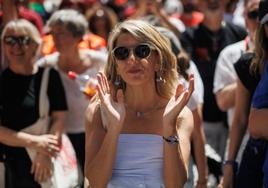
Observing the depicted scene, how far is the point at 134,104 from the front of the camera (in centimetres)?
357

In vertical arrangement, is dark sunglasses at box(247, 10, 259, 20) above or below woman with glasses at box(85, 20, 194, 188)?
above

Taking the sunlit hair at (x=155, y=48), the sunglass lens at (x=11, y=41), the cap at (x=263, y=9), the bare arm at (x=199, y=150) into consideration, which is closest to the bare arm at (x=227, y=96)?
the bare arm at (x=199, y=150)

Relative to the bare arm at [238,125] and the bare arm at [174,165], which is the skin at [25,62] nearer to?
the bare arm at [238,125]

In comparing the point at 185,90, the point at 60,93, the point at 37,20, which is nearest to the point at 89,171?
the point at 185,90

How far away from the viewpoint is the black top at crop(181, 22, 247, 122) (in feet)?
19.6

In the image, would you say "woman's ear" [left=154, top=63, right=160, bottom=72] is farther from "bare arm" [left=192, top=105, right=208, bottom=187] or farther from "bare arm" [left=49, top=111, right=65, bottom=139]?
"bare arm" [left=49, top=111, right=65, bottom=139]

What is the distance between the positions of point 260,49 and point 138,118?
0.83 metres

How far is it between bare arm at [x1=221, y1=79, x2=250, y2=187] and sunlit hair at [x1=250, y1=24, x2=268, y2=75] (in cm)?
22

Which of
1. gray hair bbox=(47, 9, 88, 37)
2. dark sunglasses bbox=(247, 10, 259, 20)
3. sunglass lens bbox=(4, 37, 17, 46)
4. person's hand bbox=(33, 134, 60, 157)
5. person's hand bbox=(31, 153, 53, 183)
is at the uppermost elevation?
dark sunglasses bbox=(247, 10, 259, 20)

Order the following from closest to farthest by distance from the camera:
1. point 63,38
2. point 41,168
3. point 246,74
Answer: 1. point 246,74
2. point 41,168
3. point 63,38

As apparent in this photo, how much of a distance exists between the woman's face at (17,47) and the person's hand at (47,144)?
0.58 meters

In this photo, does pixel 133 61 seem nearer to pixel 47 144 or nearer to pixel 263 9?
pixel 263 9

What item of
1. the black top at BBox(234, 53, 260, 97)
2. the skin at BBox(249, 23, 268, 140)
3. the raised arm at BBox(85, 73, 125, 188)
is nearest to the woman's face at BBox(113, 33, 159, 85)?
the raised arm at BBox(85, 73, 125, 188)

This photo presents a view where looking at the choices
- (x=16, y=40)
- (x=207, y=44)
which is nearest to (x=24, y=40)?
(x=16, y=40)
